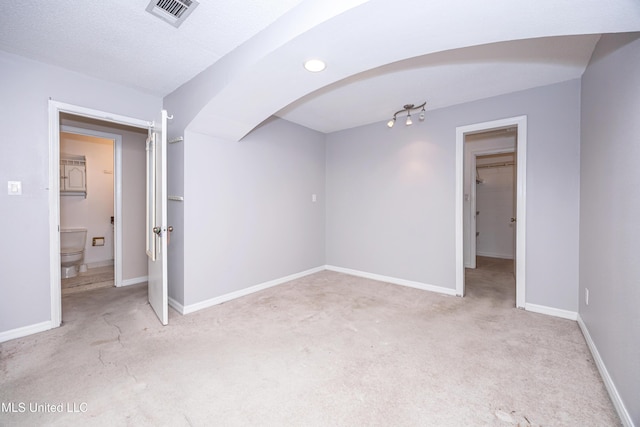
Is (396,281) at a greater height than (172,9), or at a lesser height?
lesser

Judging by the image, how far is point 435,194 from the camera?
136 inches

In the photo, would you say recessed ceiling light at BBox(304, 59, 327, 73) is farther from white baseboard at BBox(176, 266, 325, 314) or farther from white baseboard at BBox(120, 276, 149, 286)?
white baseboard at BBox(120, 276, 149, 286)


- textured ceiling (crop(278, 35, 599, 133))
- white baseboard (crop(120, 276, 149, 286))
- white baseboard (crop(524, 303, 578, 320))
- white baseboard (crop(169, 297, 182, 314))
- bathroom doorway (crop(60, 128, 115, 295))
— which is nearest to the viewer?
textured ceiling (crop(278, 35, 599, 133))

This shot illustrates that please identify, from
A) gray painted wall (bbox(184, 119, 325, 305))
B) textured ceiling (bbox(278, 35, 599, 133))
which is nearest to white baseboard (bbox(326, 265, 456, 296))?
gray painted wall (bbox(184, 119, 325, 305))

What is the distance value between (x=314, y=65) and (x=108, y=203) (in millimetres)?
4935

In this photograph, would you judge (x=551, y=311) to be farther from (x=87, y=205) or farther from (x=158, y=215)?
(x=87, y=205)

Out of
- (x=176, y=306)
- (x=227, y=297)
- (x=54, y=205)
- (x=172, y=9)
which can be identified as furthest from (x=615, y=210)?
(x=54, y=205)

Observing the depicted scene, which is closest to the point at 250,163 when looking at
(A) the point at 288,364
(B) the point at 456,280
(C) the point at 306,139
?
(C) the point at 306,139

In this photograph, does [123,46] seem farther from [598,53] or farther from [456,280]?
[456,280]

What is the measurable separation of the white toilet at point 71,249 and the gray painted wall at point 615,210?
580 centimetres

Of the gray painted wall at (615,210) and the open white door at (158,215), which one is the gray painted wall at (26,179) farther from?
the gray painted wall at (615,210)

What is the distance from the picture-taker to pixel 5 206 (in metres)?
2.21

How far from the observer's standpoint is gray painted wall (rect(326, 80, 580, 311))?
2.68 metres

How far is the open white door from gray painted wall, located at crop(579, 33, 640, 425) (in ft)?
10.4
